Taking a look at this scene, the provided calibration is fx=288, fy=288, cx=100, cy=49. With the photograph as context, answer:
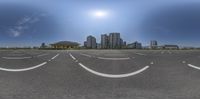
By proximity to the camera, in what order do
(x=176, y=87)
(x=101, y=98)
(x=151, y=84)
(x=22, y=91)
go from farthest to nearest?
(x=151, y=84), (x=176, y=87), (x=22, y=91), (x=101, y=98)

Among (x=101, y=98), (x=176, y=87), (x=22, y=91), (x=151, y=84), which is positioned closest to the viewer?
(x=101, y=98)

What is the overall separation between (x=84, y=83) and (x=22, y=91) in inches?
78.8

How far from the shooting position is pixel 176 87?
7.77m

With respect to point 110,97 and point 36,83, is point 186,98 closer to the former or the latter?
point 110,97

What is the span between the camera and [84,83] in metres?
8.41

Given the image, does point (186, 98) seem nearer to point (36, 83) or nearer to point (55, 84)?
point (55, 84)

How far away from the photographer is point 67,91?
7.03 metres

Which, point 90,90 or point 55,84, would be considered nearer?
point 90,90

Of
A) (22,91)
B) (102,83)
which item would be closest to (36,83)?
(22,91)

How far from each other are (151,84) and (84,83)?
1.94m

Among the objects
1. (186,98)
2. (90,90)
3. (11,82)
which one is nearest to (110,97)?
(90,90)

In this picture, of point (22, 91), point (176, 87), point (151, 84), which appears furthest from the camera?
point (151, 84)

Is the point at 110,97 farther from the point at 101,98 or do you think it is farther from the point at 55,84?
the point at 55,84

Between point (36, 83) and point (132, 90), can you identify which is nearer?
point (132, 90)
